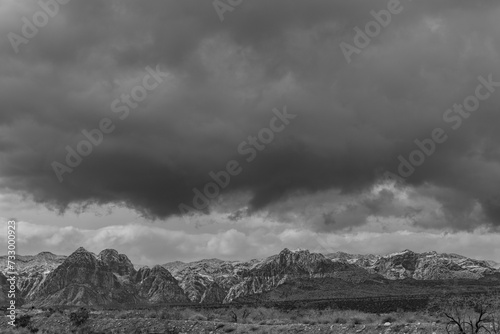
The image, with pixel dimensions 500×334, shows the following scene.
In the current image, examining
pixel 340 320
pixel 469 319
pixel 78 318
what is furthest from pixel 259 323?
pixel 469 319

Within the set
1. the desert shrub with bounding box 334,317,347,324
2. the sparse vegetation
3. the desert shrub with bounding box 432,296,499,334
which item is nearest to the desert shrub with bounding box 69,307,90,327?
the sparse vegetation

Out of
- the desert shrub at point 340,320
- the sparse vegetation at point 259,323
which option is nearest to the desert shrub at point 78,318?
the sparse vegetation at point 259,323

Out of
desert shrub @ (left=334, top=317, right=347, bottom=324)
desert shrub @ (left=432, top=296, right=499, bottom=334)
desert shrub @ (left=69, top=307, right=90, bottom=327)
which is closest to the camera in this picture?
desert shrub @ (left=432, top=296, right=499, bottom=334)

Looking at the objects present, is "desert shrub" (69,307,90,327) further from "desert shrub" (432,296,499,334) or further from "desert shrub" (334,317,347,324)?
"desert shrub" (432,296,499,334)

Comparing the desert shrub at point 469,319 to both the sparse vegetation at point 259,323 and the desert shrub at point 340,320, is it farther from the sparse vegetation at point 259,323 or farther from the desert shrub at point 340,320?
the desert shrub at point 340,320

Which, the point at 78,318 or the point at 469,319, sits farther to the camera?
the point at 78,318

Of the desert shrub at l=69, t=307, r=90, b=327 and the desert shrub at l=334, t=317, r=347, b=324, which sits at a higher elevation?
the desert shrub at l=69, t=307, r=90, b=327

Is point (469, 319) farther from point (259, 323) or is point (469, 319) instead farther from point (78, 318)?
point (78, 318)

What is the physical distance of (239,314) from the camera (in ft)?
176

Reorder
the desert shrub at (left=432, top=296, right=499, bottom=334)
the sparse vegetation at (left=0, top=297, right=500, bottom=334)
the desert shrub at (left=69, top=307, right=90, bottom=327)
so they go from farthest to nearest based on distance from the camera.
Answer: the desert shrub at (left=69, top=307, right=90, bottom=327), the sparse vegetation at (left=0, top=297, right=500, bottom=334), the desert shrub at (left=432, top=296, right=499, bottom=334)

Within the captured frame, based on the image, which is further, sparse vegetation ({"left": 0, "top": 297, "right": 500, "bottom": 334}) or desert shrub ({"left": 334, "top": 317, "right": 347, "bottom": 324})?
desert shrub ({"left": 334, "top": 317, "right": 347, "bottom": 324})

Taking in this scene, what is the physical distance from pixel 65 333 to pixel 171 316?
A: 8778mm

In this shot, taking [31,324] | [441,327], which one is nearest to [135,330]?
[31,324]

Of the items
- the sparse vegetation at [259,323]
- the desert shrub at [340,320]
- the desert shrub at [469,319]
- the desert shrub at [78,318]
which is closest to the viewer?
the desert shrub at [469,319]
